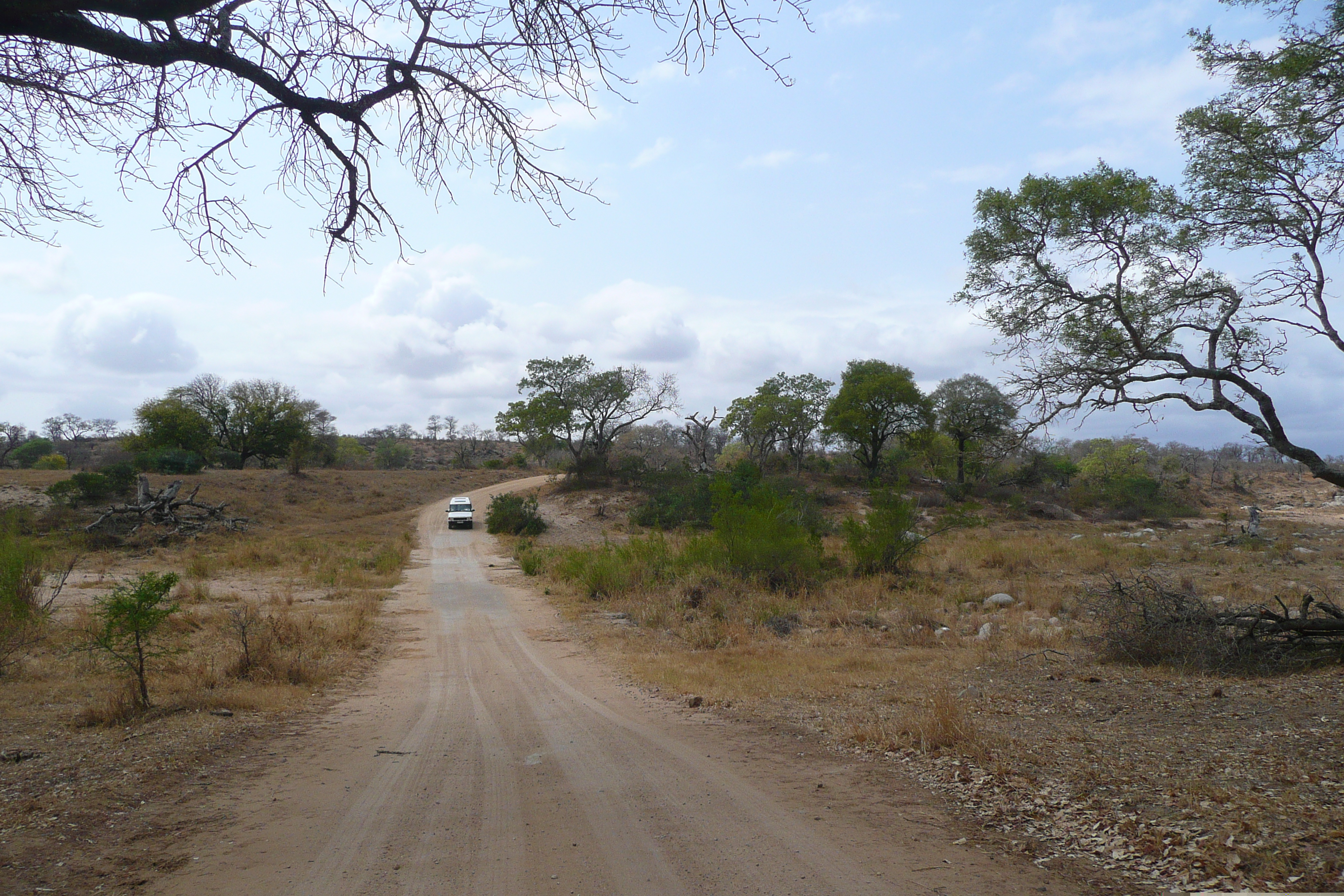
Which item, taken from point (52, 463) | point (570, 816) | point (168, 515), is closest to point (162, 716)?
point (570, 816)

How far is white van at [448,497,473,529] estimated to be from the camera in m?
42.2

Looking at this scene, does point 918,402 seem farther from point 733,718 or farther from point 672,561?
point 733,718

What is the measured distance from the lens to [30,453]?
211ft

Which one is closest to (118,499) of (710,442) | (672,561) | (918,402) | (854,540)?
(672,561)

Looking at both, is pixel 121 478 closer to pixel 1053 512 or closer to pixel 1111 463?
pixel 1053 512

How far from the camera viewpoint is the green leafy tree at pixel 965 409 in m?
48.8

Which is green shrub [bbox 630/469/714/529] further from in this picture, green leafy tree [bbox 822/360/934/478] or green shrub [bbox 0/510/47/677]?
green shrub [bbox 0/510/47/677]

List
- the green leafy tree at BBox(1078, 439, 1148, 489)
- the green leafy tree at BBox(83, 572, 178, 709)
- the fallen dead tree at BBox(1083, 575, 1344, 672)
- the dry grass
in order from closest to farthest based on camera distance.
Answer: the dry grass
the green leafy tree at BBox(83, 572, 178, 709)
the fallen dead tree at BBox(1083, 575, 1344, 672)
the green leafy tree at BBox(1078, 439, 1148, 489)

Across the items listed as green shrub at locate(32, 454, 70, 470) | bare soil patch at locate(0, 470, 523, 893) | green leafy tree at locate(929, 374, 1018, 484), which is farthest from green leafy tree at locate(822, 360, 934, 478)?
green shrub at locate(32, 454, 70, 470)

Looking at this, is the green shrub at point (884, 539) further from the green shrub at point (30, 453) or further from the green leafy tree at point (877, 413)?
the green shrub at point (30, 453)

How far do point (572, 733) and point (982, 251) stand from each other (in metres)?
8.48

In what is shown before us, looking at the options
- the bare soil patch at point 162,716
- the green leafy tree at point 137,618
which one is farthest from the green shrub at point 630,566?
the green leafy tree at point 137,618

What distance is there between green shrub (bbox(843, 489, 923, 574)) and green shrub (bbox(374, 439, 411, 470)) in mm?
73725

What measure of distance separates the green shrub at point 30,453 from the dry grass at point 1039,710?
230 feet
